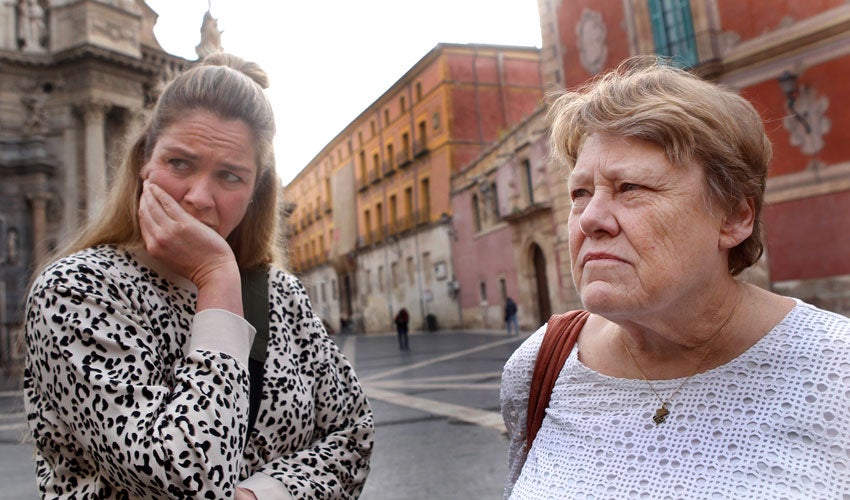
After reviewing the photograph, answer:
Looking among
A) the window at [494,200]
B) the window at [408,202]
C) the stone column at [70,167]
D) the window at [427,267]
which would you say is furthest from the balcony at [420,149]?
the stone column at [70,167]

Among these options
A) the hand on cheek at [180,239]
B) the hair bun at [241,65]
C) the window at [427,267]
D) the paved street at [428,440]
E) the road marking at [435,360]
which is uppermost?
the window at [427,267]

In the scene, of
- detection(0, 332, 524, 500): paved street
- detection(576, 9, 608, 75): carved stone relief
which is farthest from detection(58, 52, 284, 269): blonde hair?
detection(576, 9, 608, 75): carved stone relief

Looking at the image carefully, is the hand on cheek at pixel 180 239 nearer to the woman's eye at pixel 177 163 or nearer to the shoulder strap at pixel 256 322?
the woman's eye at pixel 177 163

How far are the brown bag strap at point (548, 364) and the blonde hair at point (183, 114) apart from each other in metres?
0.83

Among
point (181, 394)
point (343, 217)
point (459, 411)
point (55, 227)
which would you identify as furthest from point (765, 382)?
point (343, 217)

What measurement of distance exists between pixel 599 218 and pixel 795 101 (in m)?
12.5

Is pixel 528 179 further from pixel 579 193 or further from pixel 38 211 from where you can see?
pixel 579 193

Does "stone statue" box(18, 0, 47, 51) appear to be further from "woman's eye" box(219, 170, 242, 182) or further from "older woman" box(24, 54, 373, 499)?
"woman's eye" box(219, 170, 242, 182)

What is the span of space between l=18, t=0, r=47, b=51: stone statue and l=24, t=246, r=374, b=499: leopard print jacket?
25721 mm

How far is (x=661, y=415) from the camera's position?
133 cm

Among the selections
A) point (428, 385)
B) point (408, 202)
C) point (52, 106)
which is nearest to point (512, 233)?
point (408, 202)

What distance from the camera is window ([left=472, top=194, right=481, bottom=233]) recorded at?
88.9 feet

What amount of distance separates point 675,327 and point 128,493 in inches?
44.5

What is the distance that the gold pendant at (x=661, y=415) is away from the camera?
4.35 ft
